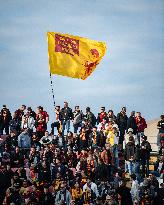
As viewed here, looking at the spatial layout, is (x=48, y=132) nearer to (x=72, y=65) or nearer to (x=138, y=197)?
(x=72, y=65)

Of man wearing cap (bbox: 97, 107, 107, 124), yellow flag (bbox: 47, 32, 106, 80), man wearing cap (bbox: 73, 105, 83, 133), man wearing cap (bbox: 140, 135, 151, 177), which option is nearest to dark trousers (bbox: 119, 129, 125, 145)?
man wearing cap (bbox: 97, 107, 107, 124)

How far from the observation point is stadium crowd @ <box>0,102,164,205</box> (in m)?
17.9

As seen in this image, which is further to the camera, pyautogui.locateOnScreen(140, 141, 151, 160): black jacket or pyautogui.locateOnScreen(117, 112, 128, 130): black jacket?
pyautogui.locateOnScreen(117, 112, 128, 130): black jacket

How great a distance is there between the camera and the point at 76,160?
21.8m

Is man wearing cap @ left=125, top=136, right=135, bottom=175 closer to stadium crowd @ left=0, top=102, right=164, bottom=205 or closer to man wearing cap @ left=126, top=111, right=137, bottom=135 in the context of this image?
stadium crowd @ left=0, top=102, right=164, bottom=205

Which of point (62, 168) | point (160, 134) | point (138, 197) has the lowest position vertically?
point (138, 197)

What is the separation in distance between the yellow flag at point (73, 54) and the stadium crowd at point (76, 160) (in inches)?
76.5

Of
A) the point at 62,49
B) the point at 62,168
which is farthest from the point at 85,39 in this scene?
the point at 62,168

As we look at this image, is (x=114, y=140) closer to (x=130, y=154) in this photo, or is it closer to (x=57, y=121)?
(x=130, y=154)

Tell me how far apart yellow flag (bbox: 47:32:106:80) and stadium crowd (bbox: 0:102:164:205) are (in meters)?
1.94

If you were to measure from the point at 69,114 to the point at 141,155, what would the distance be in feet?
14.7

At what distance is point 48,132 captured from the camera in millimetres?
22750

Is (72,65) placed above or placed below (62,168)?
above

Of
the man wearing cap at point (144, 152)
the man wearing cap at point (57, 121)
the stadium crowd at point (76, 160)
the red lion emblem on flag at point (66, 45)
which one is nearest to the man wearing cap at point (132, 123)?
the stadium crowd at point (76, 160)
